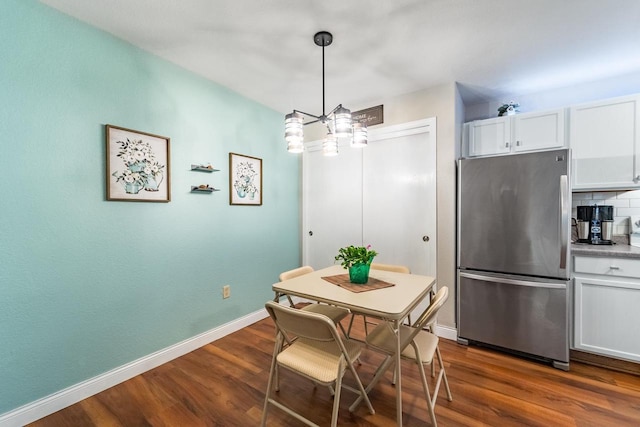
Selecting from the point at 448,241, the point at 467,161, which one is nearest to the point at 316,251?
the point at 448,241

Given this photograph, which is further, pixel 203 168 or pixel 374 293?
pixel 203 168

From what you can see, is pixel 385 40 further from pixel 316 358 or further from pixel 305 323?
pixel 316 358

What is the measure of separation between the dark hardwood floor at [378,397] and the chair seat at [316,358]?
43 cm

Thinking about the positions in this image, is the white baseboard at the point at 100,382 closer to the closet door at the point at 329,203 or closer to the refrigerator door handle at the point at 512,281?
the closet door at the point at 329,203

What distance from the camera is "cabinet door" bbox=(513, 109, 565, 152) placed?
2.45 m

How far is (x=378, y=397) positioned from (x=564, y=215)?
192cm

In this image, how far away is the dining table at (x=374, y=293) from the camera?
135 centimetres

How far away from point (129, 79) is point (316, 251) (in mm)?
2537

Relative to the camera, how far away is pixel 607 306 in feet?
6.68

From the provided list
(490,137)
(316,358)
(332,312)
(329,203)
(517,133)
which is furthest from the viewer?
(329,203)

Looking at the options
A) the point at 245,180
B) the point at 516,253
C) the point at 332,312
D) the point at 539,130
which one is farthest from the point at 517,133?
the point at 245,180

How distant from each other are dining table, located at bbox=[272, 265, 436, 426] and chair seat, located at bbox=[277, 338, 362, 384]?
23cm

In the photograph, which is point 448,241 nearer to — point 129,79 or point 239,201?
point 239,201

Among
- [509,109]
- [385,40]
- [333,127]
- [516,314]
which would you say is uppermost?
[385,40]
